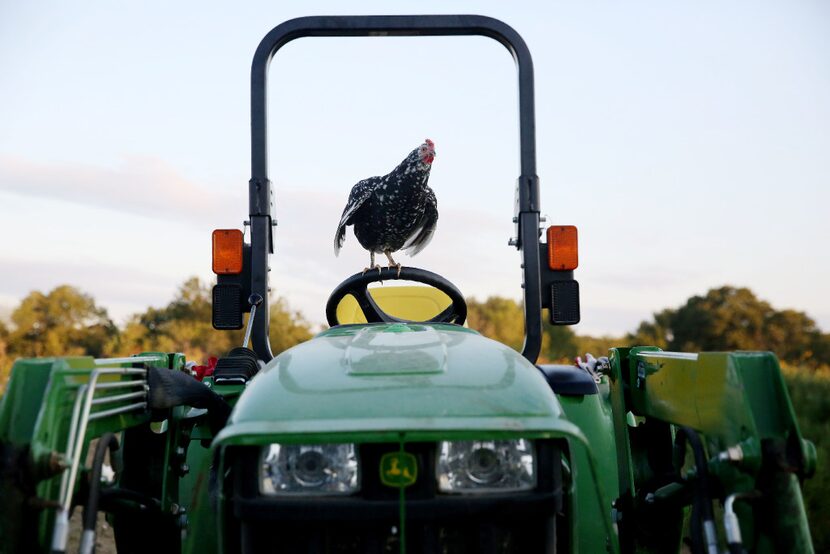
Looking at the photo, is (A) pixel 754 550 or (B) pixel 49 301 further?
(B) pixel 49 301

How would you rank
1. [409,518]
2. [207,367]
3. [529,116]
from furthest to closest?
[529,116]
[207,367]
[409,518]

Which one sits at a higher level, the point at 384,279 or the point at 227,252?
the point at 227,252

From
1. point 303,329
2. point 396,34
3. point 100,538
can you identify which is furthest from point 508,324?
point 396,34

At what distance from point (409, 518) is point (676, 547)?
1502 millimetres

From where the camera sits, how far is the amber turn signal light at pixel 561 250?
3.30 metres

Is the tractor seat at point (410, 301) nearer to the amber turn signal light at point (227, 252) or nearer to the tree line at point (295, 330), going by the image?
the amber turn signal light at point (227, 252)

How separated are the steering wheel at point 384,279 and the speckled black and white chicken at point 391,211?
2.70 feet

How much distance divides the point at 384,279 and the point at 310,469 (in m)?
1.53

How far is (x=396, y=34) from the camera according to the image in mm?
3604

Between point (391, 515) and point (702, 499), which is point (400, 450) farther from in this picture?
point (702, 499)

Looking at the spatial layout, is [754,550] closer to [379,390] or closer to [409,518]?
[409,518]

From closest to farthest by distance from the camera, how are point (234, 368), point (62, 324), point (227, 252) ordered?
point (234, 368), point (227, 252), point (62, 324)

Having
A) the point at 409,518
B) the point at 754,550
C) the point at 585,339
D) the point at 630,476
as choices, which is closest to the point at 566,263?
the point at 630,476

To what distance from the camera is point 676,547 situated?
115 inches
